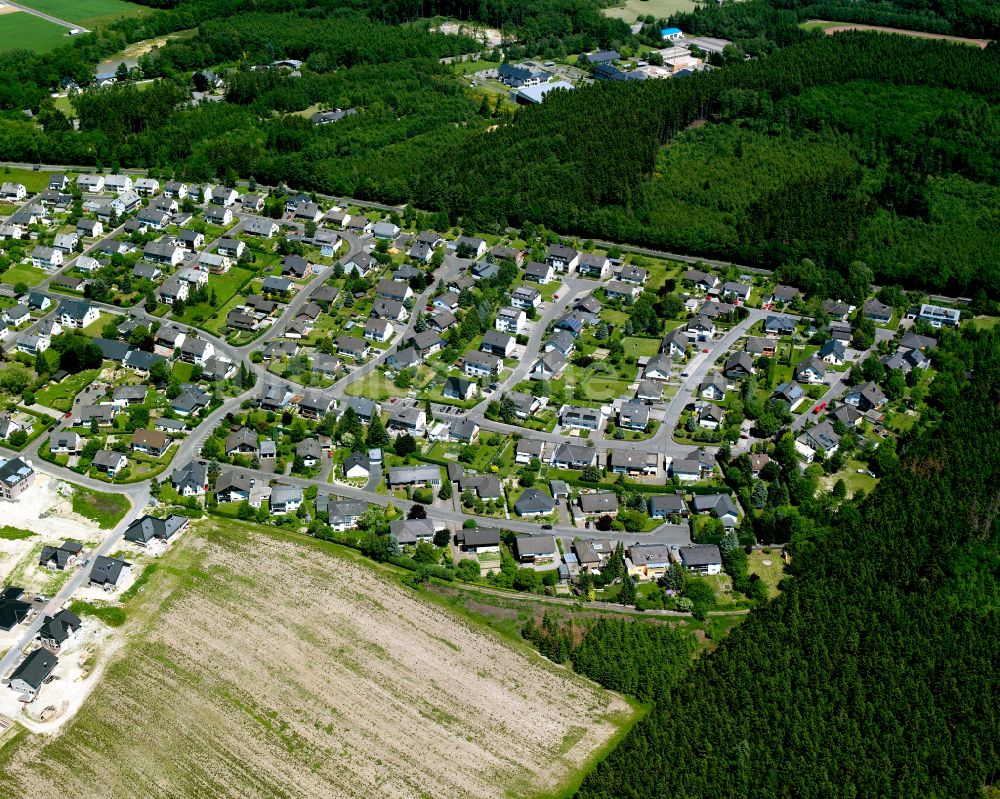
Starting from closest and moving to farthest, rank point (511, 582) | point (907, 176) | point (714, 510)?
point (511, 582), point (714, 510), point (907, 176)

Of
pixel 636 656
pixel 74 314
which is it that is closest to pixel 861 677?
pixel 636 656

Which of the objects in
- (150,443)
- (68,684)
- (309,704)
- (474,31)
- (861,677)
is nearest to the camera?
(861,677)

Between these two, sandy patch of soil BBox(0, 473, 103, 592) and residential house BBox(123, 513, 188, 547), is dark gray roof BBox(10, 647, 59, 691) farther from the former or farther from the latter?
residential house BBox(123, 513, 188, 547)

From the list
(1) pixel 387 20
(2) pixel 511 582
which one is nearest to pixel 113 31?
(1) pixel 387 20

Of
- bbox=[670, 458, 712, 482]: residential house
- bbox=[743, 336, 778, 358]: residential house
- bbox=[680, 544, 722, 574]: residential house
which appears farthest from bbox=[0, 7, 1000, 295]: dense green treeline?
bbox=[680, 544, 722, 574]: residential house

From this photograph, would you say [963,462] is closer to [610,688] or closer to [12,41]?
[610,688]

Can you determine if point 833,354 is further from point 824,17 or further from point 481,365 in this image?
point 824,17
